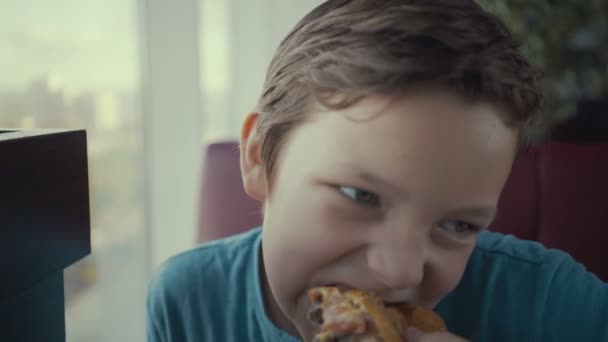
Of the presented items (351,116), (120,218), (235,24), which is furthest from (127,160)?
(351,116)

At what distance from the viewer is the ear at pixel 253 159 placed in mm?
748

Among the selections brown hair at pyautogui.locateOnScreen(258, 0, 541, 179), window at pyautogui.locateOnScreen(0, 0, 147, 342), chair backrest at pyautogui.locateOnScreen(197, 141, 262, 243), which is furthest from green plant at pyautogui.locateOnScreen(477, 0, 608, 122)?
brown hair at pyautogui.locateOnScreen(258, 0, 541, 179)

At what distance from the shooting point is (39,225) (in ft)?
1.43

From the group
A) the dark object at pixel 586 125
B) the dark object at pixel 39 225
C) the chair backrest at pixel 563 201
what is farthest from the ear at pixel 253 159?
the dark object at pixel 586 125

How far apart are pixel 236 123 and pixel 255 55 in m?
0.21

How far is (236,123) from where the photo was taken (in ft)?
5.93

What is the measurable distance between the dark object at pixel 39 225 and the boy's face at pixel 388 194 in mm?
239

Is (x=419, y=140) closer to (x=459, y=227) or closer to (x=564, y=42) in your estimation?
(x=459, y=227)

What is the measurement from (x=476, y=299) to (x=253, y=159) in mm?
474

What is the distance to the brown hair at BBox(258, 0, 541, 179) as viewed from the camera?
0.59 m

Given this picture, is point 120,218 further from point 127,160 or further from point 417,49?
point 417,49

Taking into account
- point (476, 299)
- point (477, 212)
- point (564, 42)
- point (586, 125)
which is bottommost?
point (476, 299)

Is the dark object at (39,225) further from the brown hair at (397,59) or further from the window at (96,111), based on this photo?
the window at (96,111)

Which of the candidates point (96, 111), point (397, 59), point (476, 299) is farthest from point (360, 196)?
point (96, 111)
